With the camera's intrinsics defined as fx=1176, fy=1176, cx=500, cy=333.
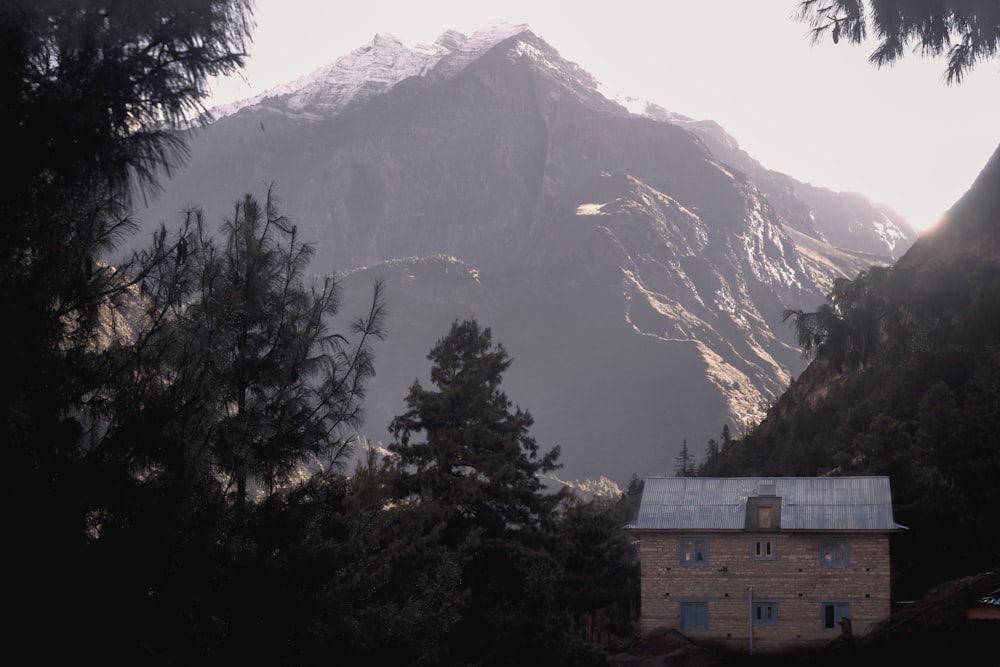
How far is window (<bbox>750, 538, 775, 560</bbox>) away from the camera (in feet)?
162

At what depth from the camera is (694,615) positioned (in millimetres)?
49875

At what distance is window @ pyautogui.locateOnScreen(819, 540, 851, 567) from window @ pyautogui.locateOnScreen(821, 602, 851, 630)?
5.21ft

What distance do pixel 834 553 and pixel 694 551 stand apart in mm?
5803

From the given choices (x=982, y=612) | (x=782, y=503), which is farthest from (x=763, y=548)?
(x=982, y=612)

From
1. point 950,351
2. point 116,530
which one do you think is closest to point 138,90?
point 116,530

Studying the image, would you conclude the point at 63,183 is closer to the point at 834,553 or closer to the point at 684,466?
the point at 834,553

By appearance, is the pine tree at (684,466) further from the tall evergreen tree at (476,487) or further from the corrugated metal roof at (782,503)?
the tall evergreen tree at (476,487)

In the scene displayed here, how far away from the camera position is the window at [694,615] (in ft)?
163

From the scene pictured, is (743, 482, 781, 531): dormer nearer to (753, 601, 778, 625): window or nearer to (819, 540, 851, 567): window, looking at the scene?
(819, 540, 851, 567): window

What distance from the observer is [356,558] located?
15.3 meters

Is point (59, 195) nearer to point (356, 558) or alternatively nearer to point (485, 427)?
point (356, 558)

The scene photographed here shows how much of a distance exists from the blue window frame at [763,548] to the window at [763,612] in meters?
1.89

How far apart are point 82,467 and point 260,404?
809cm

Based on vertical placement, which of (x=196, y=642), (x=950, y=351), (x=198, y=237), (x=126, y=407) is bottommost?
(x=196, y=642)
